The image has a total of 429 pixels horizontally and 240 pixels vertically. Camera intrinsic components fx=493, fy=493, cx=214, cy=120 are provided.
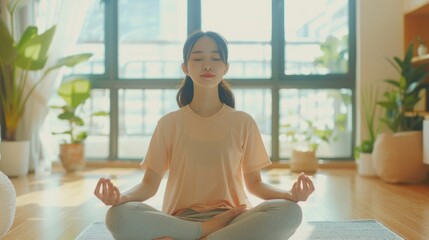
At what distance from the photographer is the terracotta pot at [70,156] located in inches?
163

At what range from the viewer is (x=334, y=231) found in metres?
2.00

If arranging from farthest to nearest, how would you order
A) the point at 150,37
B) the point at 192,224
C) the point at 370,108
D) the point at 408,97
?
the point at 150,37 → the point at 370,108 → the point at 408,97 → the point at 192,224

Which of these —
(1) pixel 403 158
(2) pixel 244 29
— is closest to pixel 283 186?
(1) pixel 403 158

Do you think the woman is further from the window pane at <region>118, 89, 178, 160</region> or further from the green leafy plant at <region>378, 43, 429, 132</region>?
the window pane at <region>118, 89, 178, 160</region>

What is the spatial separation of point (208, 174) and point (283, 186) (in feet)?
6.28

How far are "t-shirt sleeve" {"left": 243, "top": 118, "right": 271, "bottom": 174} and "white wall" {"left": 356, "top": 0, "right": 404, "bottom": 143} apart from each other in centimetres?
295

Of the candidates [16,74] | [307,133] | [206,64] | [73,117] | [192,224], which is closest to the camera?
[192,224]

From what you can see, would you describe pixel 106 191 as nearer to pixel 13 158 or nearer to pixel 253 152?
pixel 253 152

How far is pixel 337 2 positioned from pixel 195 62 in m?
3.45

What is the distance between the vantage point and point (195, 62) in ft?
5.01

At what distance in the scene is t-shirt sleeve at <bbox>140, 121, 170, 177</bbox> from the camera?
4.98 feet

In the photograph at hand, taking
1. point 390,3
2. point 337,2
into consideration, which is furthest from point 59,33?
point 390,3

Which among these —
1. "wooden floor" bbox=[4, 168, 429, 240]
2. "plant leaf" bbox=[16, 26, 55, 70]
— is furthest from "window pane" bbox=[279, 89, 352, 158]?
"plant leaf" bbox=[16, 26, 55, 70]

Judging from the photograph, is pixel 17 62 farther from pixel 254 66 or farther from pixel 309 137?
pixel 309 137
